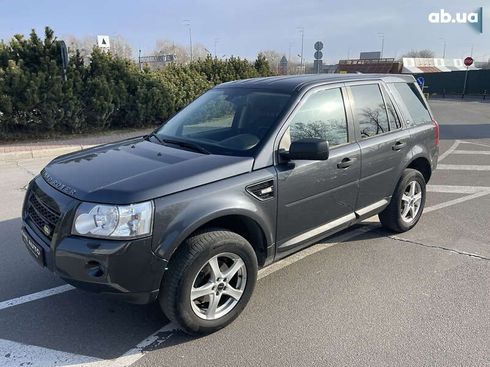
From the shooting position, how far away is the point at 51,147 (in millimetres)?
9914

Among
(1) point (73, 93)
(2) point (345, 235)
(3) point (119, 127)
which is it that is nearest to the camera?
(2) point (345, 235)

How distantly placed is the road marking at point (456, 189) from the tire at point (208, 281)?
15.5ft

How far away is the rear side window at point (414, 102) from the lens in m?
4.72

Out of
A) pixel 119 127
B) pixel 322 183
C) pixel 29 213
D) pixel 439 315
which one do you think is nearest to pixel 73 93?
pixel 119 127

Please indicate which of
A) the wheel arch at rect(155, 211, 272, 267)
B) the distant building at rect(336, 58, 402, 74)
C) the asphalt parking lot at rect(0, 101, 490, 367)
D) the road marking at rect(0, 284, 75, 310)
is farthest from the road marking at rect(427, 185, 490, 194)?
the distant building at rect(336, 58, 402, 74)

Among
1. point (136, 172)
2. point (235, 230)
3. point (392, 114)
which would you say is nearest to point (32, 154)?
point (136, 172)

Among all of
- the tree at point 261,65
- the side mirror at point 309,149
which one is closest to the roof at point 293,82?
the side mirror at point 309,149

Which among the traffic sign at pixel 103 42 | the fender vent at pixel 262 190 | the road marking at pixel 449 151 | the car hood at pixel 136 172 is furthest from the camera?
the traffic sign at pixel 103 42

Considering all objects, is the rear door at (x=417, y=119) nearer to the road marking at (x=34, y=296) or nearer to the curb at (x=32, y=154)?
the road marking at (x=34, y=296)

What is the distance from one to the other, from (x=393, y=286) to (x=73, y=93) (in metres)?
10.5

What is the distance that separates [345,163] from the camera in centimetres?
372

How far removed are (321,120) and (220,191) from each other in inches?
52.6

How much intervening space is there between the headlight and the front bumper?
1.9 inches

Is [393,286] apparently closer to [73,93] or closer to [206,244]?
[206,244]
